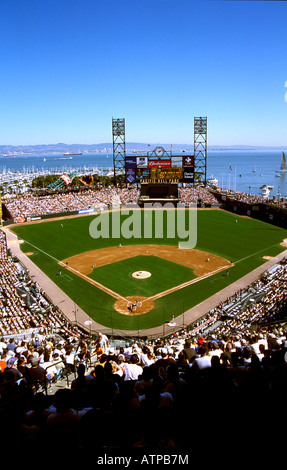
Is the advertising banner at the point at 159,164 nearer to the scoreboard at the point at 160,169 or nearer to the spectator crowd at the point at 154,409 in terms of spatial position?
the scoreboard at the point at 160,169

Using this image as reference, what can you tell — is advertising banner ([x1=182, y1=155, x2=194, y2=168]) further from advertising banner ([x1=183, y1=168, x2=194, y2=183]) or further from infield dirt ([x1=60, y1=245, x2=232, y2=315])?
infield dirt ([x1=60, y1=245, x2=232, y2=315])

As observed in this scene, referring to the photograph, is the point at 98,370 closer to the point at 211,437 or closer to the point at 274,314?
the point at 211,437

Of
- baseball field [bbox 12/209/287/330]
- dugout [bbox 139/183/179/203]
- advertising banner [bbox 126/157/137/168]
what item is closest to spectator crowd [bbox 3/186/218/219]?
dugout [bbox 139/183/179/203]

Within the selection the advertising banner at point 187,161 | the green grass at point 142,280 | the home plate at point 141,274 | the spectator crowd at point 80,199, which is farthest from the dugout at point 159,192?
the home plate at point 141,274

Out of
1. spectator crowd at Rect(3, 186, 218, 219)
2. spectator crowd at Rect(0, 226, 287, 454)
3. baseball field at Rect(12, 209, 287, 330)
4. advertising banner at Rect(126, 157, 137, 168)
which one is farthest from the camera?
advertising banner at Rect(126, 157, 137, 168)

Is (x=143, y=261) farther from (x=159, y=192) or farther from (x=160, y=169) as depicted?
(x=159, y=192)
